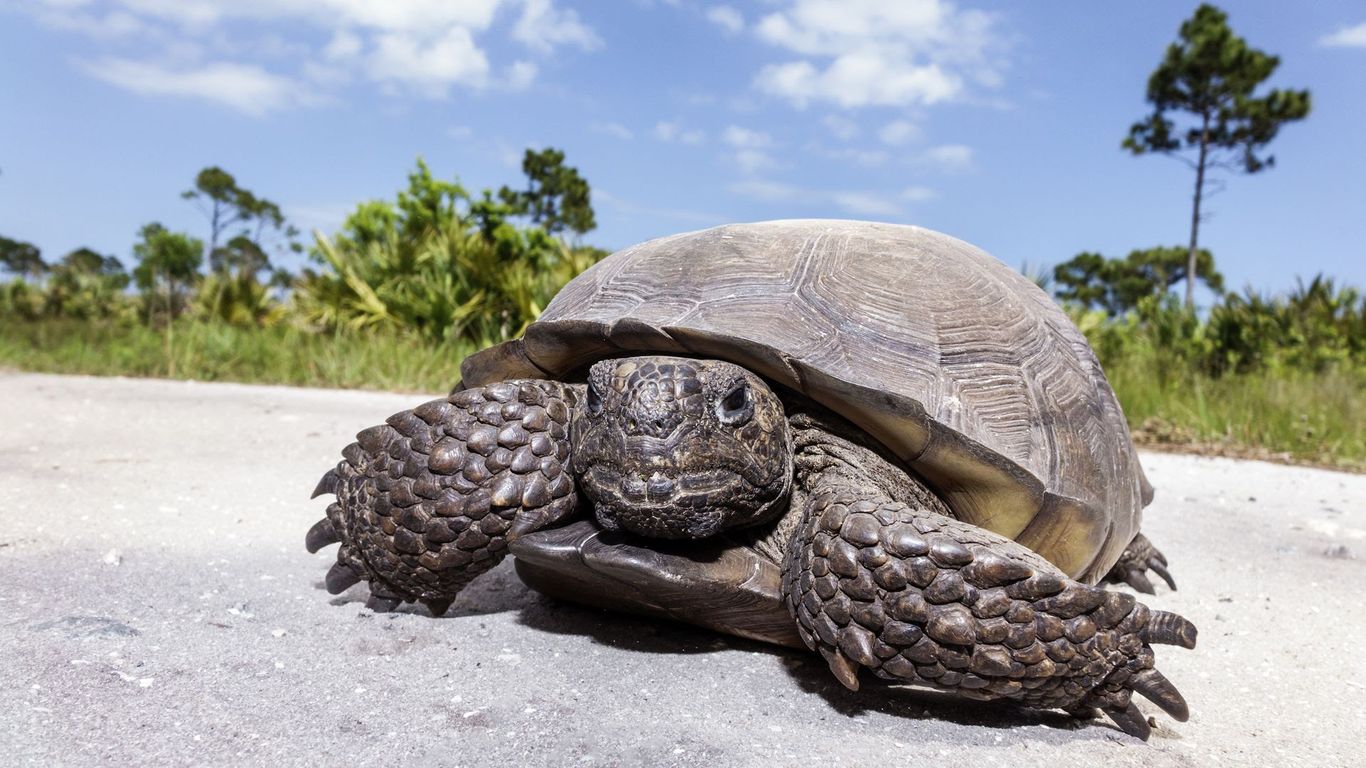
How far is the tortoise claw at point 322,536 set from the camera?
9.23 feet

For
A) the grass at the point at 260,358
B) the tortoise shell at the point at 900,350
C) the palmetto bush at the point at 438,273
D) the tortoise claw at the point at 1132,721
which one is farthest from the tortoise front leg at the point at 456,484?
the palmetto bush at the point at 438,273

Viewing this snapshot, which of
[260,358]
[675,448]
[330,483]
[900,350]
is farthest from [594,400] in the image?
[260,358]

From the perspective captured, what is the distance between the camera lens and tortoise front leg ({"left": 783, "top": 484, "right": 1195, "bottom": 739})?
2043 millimetres

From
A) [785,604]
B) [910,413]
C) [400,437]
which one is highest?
[910,413]

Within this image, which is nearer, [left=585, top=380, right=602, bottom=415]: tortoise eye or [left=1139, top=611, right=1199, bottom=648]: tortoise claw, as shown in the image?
[left=1139, top=611, right=1199, bottom=648]: tortoise claw

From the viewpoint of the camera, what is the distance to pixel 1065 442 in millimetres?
2725

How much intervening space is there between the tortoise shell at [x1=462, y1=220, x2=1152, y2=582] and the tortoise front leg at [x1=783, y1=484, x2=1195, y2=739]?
37cm

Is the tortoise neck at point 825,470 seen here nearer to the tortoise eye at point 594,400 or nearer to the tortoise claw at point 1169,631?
the tortoise eye at point 594,400

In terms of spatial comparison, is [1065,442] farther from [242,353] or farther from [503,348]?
[242,353]

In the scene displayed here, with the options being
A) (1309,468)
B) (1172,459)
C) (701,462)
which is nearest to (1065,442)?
(701,462)

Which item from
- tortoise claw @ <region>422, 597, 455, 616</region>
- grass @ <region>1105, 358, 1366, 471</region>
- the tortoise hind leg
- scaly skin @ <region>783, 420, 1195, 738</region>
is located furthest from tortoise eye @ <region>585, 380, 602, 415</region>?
grass @ <region>1105, 358, 1366, 471</region>

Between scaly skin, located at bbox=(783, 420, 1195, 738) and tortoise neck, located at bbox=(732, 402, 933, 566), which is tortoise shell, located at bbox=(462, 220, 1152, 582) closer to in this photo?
tortoise neck, located at bbox=(732, 402, 933, 566)

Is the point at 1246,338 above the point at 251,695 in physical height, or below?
above

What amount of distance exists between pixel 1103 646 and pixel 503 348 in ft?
6.48
